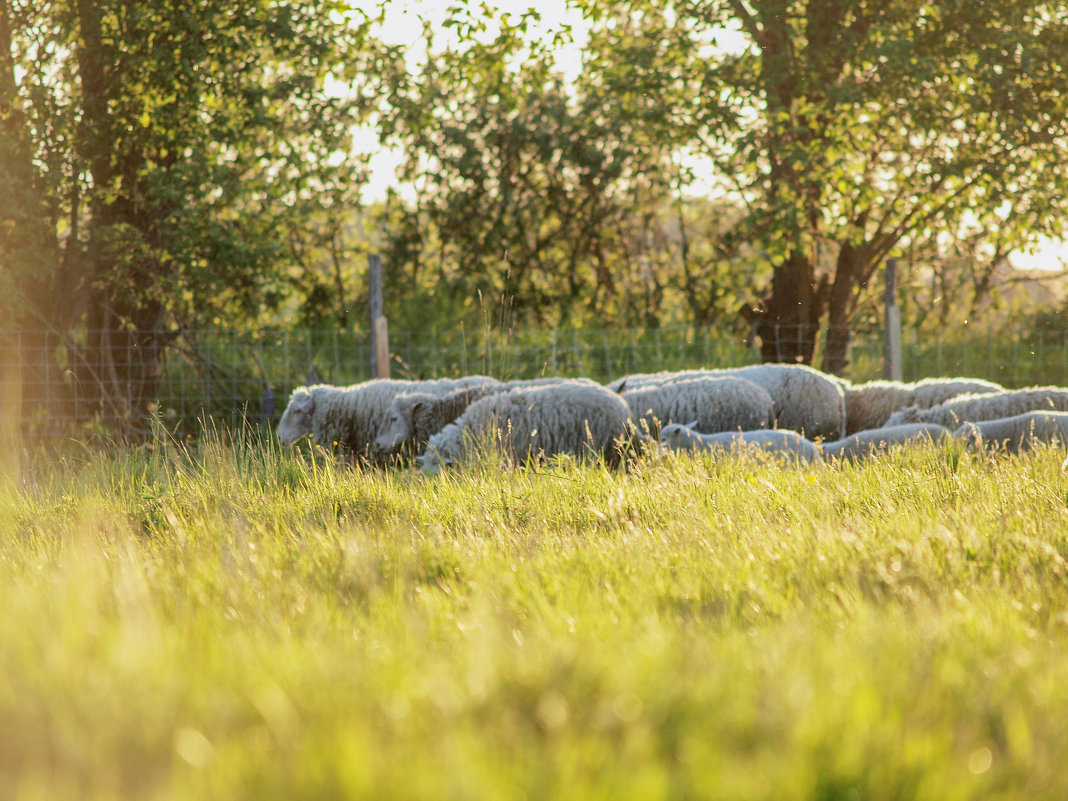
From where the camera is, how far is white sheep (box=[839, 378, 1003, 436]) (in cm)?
824

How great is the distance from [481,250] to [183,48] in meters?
6.16

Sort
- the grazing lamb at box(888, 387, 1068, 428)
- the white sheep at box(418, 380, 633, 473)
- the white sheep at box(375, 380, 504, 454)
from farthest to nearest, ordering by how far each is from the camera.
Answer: the white sheep at box(375, 380, 504, 454) → the grazing lamb at box(888, 387, 1068, 428) → the white sheep at box(418, 380, 633, 473)

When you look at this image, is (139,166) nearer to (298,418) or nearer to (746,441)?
(298,418)

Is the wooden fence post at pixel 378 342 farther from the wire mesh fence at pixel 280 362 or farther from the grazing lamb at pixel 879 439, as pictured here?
the grazing lamb at pixel 879 439

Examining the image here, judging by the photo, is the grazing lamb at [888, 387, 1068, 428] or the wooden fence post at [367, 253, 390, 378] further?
the wooden fence post at [367, 253, 390, 378]

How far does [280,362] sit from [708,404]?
19.9ft

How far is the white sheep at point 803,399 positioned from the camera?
27.2ft

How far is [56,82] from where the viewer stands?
405 inches

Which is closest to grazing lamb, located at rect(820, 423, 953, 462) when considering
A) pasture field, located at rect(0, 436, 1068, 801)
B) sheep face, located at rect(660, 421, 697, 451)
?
sheep face, located at rect(660, 421, 697, 451)

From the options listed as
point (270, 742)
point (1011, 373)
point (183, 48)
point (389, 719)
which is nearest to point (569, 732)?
point (389, 719)

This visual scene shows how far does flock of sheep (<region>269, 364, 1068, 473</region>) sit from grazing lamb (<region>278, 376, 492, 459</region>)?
0.01 meters

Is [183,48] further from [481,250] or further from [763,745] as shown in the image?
[763,745]

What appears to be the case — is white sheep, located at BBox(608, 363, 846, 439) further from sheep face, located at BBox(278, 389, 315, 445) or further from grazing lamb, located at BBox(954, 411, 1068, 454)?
sheep face, located at BBox(278, 389, 315, 445)

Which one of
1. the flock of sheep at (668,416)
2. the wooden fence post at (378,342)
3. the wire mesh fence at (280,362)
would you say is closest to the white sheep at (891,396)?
the flock of sheep at (668,416)
